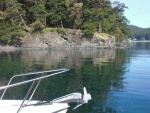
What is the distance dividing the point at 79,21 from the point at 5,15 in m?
23.4

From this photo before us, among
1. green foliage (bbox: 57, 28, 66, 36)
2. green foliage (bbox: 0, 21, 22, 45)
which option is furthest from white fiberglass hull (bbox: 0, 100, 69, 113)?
green foliage (bbox: 57, 28, 66, 36)

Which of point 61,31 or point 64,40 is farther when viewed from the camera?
point 64,40

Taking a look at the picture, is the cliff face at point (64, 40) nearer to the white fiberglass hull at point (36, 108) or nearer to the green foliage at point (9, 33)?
the green foliage at point (9, 33)

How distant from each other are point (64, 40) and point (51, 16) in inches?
378

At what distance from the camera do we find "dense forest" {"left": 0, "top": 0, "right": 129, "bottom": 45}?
72.5 meters

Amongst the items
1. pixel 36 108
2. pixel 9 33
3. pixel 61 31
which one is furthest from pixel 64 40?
pixel 36 108

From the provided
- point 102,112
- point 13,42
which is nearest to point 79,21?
point 13,42

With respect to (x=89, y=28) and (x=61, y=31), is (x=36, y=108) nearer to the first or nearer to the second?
(x=61, y=31)

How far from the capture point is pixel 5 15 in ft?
235

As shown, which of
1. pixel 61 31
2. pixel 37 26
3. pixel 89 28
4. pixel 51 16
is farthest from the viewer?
pixel 51 16

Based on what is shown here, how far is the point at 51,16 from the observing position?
84.0m

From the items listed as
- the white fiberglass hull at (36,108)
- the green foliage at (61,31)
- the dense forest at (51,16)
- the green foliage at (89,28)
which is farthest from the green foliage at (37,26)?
the white fiberglass hull at (36,108)

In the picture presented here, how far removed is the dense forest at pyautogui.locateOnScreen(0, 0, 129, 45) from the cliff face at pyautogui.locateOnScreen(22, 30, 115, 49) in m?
2.34

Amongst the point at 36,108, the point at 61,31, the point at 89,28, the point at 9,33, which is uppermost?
the point at 89,28
